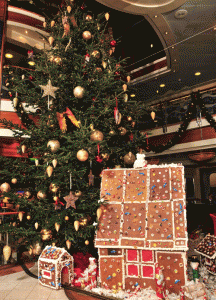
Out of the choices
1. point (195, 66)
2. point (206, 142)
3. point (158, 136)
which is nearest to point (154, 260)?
point (206, 142)

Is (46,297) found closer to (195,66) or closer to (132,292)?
(132,292)

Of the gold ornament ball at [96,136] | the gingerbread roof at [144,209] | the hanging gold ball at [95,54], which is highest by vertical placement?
the hanging gold ball at [95,54]

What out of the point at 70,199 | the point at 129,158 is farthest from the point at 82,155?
the point at 129,158

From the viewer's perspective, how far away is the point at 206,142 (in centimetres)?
738

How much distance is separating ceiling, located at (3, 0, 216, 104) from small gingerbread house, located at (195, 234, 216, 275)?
13.2ft

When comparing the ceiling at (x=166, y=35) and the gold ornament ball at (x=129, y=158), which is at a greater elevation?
the ceiling at (x=166, y=35)

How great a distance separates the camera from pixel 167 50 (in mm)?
7562

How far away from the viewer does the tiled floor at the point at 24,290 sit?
8.65 feet

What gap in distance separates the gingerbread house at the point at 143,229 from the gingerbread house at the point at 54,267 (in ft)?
1.41

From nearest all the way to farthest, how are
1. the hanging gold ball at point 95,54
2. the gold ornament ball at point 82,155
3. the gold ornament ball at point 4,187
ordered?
the gold ornament ball at point 82,155
the hanging gold ball at point 95,54
the gold ornament ball at point 4,187

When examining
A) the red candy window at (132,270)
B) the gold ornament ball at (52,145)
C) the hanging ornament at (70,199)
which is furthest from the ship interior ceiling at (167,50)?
the red candy window at (132,270)

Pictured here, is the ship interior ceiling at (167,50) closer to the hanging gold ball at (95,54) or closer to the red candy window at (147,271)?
the hanging gold ball at (95,54)

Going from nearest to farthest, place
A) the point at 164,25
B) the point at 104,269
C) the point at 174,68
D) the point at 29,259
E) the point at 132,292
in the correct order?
the point at 132,292 < the point at 104,269 < the point at 29,259 < the point at 164,25 < the point at 174,68

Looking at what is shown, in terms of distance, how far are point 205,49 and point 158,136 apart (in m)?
3.33
